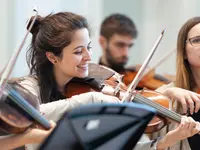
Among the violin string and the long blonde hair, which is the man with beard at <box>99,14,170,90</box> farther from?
the violin string

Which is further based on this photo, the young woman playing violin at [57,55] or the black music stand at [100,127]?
the young woman playing violin at [57,55]

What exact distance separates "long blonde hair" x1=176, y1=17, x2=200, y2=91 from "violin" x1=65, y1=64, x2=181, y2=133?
157 millimetres

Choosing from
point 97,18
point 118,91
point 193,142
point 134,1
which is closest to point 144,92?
point 118,91

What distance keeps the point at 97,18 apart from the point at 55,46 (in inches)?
60.2

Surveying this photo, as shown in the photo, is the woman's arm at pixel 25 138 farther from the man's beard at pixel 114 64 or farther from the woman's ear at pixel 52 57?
the man's beard at pixel 114 64

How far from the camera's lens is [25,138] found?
87 centimetres

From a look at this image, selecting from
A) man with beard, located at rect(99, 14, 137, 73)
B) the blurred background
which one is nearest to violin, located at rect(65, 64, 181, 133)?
man with beard, located at rect(99, 14, 137, 73)

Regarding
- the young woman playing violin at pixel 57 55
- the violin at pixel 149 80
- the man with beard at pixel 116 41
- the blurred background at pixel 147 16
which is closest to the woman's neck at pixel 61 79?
the young woman playing violin at pixel 57 55

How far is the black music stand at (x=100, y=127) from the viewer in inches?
28.6

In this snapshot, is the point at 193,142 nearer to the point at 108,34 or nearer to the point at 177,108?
the point at 177,108

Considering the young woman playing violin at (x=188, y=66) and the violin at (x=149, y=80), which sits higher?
the young woman playing violin at (x=188, y=66)

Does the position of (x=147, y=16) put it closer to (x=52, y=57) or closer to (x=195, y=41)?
(x=195, y=41)

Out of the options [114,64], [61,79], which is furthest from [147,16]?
[61,79]

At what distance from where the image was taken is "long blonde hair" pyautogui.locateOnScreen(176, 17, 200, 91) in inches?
52.3
